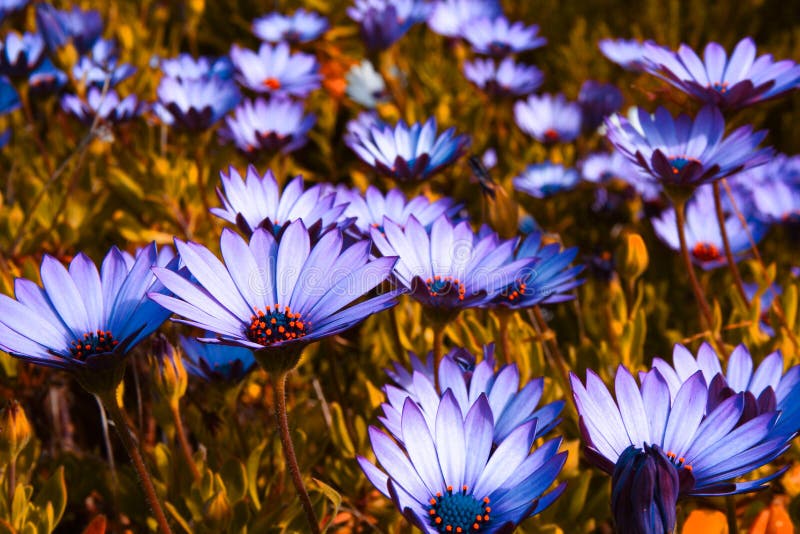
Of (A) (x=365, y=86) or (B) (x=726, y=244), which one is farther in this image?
(A) (x=365, y=86)

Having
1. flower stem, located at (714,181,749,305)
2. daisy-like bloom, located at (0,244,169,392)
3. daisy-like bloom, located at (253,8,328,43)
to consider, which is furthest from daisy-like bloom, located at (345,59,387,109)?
daisy-like bloom, located at (0,244,169,392)

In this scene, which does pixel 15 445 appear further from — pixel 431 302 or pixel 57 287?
pixel 431 302

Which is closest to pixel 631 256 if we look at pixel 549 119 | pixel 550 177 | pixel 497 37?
pixel 550 177

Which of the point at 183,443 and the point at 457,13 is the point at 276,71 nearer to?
the point at 457,13

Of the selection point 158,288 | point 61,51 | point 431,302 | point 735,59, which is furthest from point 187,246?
point 61,51

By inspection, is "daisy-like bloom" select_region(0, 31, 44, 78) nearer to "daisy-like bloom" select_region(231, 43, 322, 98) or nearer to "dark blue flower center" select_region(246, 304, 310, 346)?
"daisy-like bloom" select_region(231, 43, 322, 98)

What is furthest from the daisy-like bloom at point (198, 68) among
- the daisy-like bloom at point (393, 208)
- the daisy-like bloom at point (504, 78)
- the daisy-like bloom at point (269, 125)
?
the daisy-like bloom at point (393, 208)
